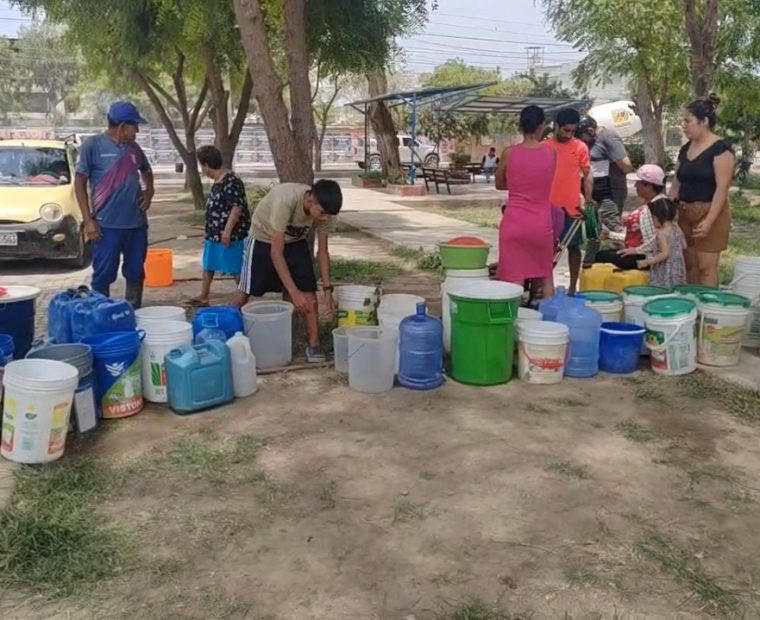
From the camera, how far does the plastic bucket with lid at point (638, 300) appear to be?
17.8ft

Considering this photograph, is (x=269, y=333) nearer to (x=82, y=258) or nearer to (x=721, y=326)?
(x=721, y=326)

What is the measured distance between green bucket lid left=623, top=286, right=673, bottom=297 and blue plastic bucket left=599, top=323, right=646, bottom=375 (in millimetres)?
348

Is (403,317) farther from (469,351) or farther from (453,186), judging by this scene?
(453,186)

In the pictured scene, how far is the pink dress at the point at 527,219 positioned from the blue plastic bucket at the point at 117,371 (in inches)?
103

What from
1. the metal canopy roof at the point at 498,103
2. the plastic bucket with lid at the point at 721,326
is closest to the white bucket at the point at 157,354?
the plastic bucket with lid at the point at 721,326

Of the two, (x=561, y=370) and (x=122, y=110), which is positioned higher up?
(x=122, y=110)

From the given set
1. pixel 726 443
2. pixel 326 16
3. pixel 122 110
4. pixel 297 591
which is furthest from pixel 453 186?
pixel 297 591

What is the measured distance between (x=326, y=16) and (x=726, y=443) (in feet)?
27.7

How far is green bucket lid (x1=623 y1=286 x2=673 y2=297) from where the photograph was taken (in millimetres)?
5527

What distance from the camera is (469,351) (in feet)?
16.3

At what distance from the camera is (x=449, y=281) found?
5504 mm

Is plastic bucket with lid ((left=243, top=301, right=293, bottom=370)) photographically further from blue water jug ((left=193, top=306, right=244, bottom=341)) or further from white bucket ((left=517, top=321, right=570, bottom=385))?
white bucket ((left=517, top=321, right=570, bottom=385))

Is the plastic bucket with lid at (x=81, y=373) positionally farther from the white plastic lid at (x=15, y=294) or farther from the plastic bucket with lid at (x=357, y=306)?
the plastic bucket with lid at (x=357, y=306)

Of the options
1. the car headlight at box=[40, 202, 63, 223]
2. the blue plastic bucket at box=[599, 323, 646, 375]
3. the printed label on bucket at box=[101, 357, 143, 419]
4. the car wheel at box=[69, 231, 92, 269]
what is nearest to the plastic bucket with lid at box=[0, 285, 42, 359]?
the printed label on bucket at box=[101, 357, 143, 419]
